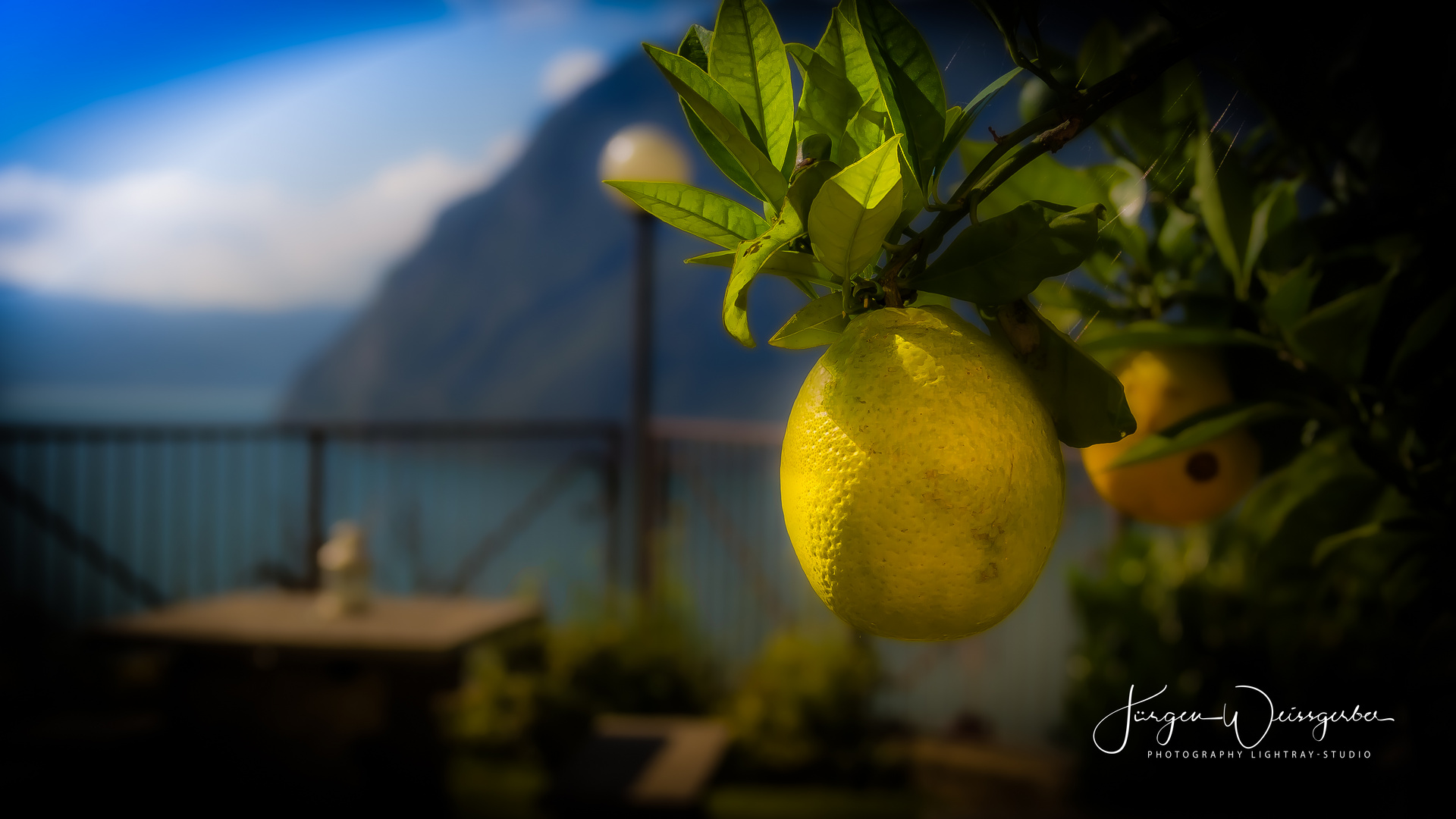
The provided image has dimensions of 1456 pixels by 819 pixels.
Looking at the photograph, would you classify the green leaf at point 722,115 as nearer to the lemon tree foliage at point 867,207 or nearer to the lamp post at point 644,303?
the lemon tree foliage at point 867,207

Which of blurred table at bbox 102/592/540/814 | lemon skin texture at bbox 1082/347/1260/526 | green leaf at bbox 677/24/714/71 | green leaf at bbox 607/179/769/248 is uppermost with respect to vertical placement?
green leaf at bbox 677/24/714/71

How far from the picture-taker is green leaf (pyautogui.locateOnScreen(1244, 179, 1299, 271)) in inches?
14.1

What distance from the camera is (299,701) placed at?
2479mm

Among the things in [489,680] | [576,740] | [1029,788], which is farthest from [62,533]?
[1029,788]

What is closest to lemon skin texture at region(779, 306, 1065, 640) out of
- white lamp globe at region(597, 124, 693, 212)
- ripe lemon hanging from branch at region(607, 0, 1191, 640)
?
ripe lemon hanging from branch at region(607, 0, 1191, 640)

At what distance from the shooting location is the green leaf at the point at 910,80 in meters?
0.22

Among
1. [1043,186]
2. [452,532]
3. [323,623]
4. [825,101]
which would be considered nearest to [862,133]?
[825,101]

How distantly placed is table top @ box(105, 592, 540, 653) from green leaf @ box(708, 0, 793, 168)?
227 cm

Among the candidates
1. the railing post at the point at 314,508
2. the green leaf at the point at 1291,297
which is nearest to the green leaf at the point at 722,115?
the green leaf at the point at 1291,297

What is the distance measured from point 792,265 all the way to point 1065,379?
0.09 m

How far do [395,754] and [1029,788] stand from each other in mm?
2045

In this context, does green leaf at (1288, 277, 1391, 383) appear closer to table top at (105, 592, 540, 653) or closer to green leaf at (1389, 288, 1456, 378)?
green leaf at (1389, 288, 1456, 378)

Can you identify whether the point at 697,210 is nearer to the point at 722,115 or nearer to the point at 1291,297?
the point at 722,115

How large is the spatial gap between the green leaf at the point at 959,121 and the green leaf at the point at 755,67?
4 cm
